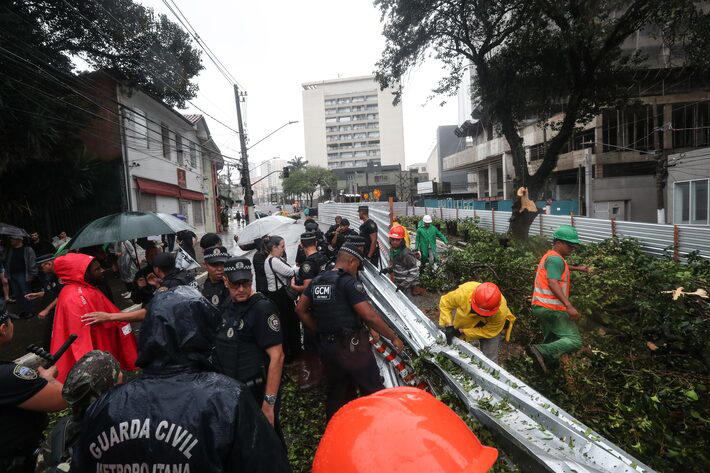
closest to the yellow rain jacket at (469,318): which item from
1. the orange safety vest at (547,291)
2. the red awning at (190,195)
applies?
the orange safety vest at (547,291)

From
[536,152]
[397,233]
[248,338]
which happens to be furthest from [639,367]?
[536,152]

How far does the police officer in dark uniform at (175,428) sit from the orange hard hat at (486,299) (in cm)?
269

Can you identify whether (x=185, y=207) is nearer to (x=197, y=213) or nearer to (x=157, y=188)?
(x=197, y=213)

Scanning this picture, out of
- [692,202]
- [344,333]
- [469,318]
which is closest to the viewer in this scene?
[344,333]

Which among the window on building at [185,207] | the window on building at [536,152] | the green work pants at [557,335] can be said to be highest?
the window on building at [536,152]

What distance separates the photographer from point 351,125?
3750 inches

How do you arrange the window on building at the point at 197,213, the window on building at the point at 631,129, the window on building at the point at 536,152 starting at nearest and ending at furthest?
the window on building at the point at 197,213, the window on building at the point at 631,129, the window on building at the point at 536,152

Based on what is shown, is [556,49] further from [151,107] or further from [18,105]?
[151,107]

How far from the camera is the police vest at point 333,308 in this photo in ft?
11.1

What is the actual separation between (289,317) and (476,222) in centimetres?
1507

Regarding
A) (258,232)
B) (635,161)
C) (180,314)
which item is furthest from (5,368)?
(635,161)

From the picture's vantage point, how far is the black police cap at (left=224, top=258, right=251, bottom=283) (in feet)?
9.00

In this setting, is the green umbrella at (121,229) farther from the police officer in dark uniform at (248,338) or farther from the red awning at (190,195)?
the red awning at (190,195)

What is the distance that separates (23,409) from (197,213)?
24372 millimetres
